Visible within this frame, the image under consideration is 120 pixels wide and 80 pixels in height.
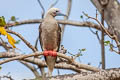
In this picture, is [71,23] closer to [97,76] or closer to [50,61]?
[50,61]

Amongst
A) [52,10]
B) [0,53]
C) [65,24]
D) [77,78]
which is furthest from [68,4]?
[77,78]

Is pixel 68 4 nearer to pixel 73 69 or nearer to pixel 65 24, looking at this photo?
pixel 65 24

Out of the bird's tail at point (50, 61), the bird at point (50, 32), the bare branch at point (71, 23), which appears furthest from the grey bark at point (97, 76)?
the bare branch at point (71, 23)

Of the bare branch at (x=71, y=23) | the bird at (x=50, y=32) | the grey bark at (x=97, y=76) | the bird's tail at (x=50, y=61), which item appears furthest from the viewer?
the bare branch at (x=71, y=23)

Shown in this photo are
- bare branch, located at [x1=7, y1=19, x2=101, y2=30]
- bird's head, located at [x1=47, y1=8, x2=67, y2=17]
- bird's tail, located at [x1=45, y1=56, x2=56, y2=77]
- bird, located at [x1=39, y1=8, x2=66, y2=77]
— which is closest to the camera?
bird, located at [x1=39, y1=8, x2=66, y2=77]

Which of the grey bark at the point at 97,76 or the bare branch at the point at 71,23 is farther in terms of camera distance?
the bare branch at the point at 71,23

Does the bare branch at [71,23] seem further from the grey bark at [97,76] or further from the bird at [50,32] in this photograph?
the grey bark at [97,76]

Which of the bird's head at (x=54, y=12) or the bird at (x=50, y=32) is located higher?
the bird's head at (x=54, y=12)

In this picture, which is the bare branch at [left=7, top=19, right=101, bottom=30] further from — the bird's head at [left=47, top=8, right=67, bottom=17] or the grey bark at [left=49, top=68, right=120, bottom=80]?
the grey bark at [left=49, top=68, right=120, bottom=80]

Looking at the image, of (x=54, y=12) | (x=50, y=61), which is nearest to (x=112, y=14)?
(x=54, y=12)

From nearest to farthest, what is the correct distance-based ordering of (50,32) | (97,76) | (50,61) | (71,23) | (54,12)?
(97,76), (50,32), (54,12), (50,61), (71,23)

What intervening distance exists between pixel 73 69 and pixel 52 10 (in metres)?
1.16

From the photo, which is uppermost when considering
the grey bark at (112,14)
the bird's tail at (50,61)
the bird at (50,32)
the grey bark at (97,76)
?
the grey bark at (112,14)

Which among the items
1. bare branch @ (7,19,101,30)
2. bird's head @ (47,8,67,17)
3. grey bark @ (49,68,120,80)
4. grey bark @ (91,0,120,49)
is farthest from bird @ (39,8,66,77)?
grey bark @ (49,68,120,80)
